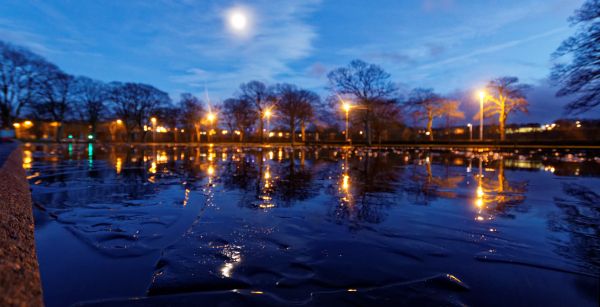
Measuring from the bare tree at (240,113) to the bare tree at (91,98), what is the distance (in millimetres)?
25199

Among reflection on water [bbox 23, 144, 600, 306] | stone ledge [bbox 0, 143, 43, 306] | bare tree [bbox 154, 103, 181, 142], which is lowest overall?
reflection on water [bbox 23, 144, 600, 306]

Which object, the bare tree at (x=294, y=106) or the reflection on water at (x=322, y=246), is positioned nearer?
the reflection on water at (x=322, y=246)

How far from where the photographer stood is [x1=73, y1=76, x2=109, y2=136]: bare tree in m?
59.7

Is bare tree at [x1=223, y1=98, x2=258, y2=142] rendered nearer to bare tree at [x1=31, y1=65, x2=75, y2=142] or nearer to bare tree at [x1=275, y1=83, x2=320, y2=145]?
bare tree at [x1=275, y1=83, x2=320, y2=145]

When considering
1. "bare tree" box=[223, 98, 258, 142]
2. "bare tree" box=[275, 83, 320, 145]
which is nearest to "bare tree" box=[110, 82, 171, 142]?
"bare tree" box=[223, 98, 258, 142]

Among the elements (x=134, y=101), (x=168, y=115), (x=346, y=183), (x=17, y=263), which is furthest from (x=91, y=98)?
(x=17, y=263)

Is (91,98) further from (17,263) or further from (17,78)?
(17,263)

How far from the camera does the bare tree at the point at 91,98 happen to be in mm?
59656

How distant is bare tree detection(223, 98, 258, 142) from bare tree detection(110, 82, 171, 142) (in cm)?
1527

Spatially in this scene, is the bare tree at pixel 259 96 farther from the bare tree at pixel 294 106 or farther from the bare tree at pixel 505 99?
the bare tree at pixel 505 99

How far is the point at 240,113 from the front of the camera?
6244 centimetres

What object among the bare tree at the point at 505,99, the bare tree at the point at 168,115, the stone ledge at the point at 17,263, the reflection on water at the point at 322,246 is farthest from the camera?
the bare tree at the point at 168,115

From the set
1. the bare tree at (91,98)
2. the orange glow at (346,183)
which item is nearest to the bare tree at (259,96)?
the bare tree at (91,98)

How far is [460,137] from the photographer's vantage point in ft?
194
